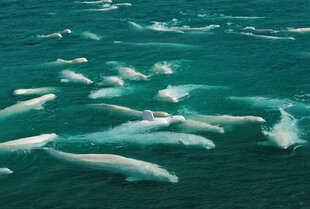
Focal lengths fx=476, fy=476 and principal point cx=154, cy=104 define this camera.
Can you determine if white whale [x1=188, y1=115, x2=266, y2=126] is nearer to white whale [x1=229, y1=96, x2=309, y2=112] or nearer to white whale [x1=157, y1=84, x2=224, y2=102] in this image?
white whale [x1=229, y1=96, x2=309, y2=112]

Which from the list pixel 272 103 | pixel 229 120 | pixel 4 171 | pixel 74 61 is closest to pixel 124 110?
pixel 229 120

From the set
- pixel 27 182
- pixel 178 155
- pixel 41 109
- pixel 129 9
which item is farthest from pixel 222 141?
pixel 129 9

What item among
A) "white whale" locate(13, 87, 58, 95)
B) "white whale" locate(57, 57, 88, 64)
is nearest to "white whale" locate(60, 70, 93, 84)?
"white whale" locate(13, 87, 58, 95)

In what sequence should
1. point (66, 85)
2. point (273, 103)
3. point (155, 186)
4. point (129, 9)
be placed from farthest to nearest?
point (129, 9)
point (66, 85)
point (273, 103)
point (155, 186)

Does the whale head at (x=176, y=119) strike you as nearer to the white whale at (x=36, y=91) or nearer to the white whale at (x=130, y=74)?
the white whale at (x=130, y=74)

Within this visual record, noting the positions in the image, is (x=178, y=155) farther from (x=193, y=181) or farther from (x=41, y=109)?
(x=41, y=109)

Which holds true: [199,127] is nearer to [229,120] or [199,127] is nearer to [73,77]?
[229,120]

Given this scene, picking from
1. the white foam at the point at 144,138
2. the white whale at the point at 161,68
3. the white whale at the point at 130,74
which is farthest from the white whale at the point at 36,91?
the white foam at the point at 144,138
